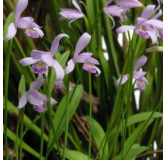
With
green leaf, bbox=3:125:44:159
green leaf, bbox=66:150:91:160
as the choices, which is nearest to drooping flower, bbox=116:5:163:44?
green leaf, bbox=66:150:91:160

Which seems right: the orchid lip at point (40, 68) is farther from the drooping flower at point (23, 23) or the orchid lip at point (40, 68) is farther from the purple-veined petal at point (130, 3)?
the purple-veined petal at point (130, 3)

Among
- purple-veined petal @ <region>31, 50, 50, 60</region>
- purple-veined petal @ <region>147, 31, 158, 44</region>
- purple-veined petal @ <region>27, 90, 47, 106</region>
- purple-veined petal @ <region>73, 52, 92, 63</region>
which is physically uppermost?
purple-veined petal @ <region>31, 50, 50, 60</region>

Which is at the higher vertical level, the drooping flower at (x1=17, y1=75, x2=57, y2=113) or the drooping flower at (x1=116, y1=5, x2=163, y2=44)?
the drooping flower at (x1=116, y1=5, x2=163, y2=44)

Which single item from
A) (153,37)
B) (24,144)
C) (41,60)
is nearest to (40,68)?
(41,60)

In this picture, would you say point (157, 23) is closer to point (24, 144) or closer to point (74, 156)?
point (74, 156)

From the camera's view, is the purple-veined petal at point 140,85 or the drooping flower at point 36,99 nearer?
the drooping flower at point 36,99

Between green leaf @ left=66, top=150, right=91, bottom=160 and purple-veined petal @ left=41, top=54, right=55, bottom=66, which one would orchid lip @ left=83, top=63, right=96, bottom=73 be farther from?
green leaf @ left=66, top=150, right=91, bottom=160

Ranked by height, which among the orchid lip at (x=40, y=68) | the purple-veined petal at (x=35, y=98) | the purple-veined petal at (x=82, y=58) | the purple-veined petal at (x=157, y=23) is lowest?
the purple-veined petal at (x=35, y=98)

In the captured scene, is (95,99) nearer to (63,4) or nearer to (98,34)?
(98,34)

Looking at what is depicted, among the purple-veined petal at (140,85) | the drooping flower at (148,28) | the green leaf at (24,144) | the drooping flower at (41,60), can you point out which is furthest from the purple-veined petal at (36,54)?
the green leaf at (24,144)

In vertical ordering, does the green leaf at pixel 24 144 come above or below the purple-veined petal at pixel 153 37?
below
